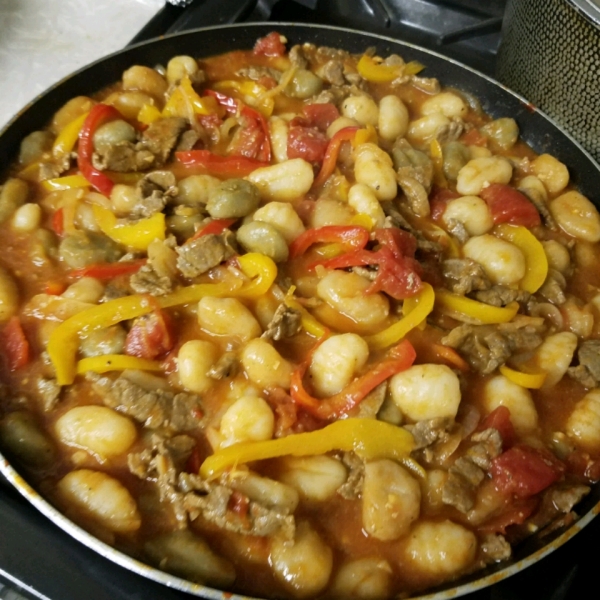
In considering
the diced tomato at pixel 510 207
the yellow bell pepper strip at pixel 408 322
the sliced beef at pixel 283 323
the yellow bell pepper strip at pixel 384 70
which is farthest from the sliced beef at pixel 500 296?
the yellow bell pepper strip at pixel 384 70

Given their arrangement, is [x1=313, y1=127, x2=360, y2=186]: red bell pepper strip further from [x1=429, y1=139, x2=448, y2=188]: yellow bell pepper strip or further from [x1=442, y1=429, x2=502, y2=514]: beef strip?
[x1=442, y1=429, x2=502, y2=514]: beef strip

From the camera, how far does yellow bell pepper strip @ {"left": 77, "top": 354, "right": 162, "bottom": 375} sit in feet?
5.24

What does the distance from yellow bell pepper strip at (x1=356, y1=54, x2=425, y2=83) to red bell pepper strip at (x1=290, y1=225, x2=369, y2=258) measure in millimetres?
944

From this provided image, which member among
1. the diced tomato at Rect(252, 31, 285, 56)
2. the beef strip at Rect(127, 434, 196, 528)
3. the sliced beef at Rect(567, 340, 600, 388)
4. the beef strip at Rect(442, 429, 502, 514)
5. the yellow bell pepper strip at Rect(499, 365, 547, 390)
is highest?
the diced tomato at Rect(252, 31, 285, 56)

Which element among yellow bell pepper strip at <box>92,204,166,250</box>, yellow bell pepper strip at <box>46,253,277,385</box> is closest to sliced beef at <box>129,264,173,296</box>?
yellow bell pepper strip at <box>46,253,277,385</box>

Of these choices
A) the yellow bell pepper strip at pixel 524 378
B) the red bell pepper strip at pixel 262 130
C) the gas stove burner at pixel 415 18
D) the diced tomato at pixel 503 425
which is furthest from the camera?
A: the gas stove burner at pixel 415 18

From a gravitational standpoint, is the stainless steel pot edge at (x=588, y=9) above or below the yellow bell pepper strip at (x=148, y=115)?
above

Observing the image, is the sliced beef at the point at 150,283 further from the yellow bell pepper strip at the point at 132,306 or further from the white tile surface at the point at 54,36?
the white tile surface at the point at 54,36

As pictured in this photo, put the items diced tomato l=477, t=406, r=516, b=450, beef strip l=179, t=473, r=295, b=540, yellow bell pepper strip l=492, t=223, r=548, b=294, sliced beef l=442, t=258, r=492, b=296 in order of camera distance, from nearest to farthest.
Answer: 1. beef strip l=179, t=473, r=295, b=540
2. diced tomato l=477, t=406, r=516, b=450
3. sliced beef l=442, t=258, r=492, b=296
4. yellow bell pepper strip l=492, t=223, r=548, b=294

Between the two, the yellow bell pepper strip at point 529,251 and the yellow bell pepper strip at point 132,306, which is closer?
the yellow bell pepper strip at point 132,306

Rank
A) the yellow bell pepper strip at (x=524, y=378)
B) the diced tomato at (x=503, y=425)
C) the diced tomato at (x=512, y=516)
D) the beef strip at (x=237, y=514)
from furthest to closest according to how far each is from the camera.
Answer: the yellow bell pepper strip at (x=524, y=378) < the diced tomato at (x=503, y=425) < the diced tomato at (x=512, y=516) < the beef strip at (x=237, y=514)

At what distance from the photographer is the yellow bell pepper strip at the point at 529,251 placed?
1928mm

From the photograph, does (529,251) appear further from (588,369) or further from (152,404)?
(152,404)

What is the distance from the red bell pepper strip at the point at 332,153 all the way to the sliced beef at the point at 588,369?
991 mm
